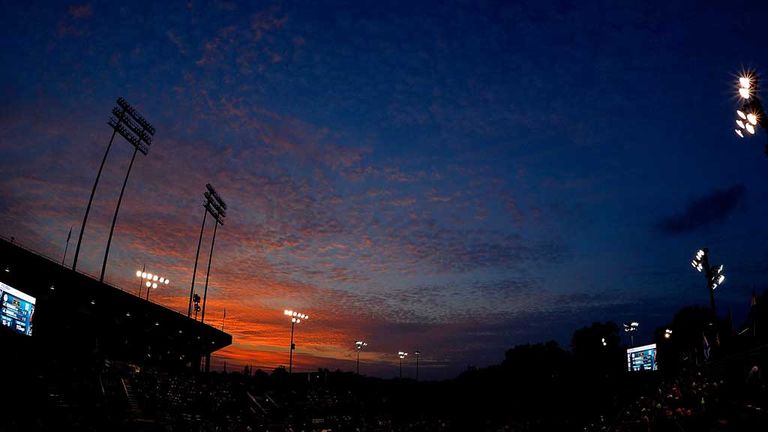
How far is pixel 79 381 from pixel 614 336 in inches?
4237

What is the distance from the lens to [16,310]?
25.6m

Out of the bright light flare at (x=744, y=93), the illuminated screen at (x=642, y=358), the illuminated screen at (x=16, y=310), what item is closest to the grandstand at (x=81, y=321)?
the illuminated screen at (x=16, y=310)

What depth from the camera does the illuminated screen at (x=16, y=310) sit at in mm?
24391

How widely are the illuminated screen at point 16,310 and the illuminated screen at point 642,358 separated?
4809 cm

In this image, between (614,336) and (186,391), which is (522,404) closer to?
(186,391)

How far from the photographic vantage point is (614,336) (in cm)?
10906

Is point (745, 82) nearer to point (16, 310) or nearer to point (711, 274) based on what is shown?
point (711, 274)

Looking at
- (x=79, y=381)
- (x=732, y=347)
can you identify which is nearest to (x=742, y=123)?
(x=732, y=347)

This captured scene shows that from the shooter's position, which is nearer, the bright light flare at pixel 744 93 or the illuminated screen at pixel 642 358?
A: the bright light flare at pixel 744 93

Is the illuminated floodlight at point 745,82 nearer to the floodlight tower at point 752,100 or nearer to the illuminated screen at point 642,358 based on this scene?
the floodlight tower at point 752,100

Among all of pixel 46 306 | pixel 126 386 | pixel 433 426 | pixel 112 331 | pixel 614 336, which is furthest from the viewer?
pixel 614 336

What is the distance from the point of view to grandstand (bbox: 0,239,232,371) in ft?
92.2

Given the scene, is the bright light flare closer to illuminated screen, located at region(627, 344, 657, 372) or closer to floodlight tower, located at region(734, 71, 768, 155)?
floodlight tower, located at region(734, 71, 768, 155)

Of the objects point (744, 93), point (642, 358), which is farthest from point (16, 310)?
point (642, 358)
